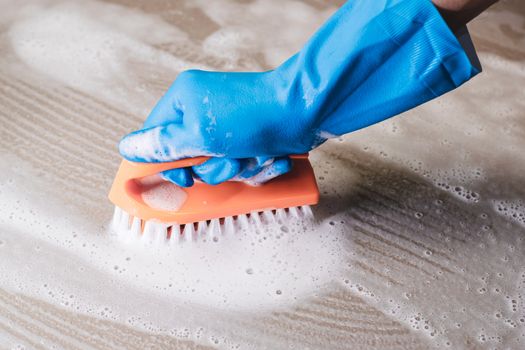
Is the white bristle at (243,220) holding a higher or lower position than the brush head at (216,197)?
lower

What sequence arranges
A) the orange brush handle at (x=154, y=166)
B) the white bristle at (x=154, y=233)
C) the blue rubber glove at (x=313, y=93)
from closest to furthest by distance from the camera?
the blue rubber glove at (x=313, y=93)
the orange brush handle at (x=154, y=166)
the white bristle at (x=154, y=233)

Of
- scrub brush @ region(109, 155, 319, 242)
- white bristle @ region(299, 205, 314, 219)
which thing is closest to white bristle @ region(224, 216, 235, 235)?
scrub brush @ region(109, 155, 319, 242)

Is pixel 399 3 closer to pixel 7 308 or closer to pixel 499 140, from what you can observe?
pixel 499 140

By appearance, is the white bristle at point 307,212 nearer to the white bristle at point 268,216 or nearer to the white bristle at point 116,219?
the white bristle at point 268,216

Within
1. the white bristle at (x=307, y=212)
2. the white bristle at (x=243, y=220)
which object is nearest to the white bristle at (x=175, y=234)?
the white bristle at (x=243, y=220)

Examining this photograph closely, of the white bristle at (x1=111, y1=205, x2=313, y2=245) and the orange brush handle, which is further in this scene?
the white bristle at (x1=111, y1=205, x2=313, y2=245)

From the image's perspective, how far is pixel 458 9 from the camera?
84cm

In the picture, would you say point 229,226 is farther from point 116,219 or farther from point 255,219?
point 116,219

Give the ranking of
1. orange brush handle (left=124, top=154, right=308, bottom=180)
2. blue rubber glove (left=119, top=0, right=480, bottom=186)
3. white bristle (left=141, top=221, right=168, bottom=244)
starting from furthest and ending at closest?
white bristle (left=141, top=221, right=168, bottom=244), orange brush handle (left=124, top=154, right=308, bottom=180), blue rubber glove (left=119, top=0, right=480, bottom=186)

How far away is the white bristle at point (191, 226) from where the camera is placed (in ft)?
3.47

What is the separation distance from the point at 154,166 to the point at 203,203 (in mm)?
111

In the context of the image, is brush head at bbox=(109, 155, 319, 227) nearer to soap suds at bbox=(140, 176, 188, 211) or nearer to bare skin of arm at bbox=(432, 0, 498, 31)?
soap suds at bbox=(140, 176, 188, 211)

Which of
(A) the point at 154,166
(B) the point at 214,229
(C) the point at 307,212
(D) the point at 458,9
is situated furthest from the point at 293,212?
(D) the point at 458,9

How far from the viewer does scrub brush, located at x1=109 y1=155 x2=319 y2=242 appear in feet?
3.30
